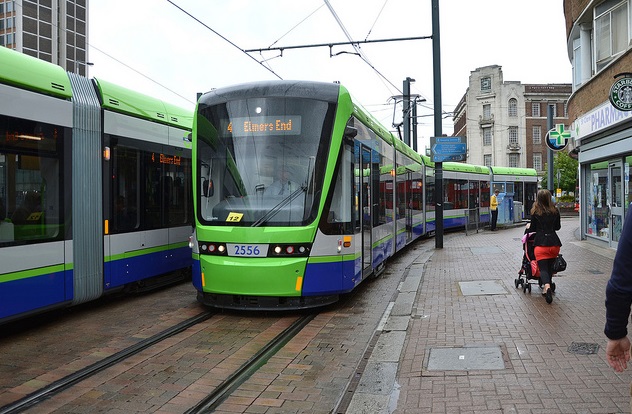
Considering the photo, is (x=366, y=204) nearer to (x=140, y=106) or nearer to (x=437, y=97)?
(x=140, y=106)

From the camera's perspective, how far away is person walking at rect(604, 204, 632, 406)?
8.59ft

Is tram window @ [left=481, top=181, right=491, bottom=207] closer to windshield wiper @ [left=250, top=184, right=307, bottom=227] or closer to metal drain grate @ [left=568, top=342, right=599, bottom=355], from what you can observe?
windshield wiper @ [left=250, top=184, right=307, bottom=227]

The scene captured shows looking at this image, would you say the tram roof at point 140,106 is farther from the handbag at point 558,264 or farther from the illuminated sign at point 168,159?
the handbag at point 558,264

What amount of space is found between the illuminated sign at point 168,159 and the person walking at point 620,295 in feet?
25.8

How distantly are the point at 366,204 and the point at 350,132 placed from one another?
5.54 feet

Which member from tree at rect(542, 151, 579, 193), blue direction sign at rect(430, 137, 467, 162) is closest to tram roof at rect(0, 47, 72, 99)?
blue direction sign at rect(430, 137, 467, 162)

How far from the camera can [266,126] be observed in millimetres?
7836

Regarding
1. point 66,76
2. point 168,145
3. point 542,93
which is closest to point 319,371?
point 66,76

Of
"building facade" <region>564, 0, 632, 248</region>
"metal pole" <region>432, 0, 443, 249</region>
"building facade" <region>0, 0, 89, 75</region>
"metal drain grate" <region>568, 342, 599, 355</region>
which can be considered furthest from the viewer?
"building facade" <region>0, 0, 89, 75</region>

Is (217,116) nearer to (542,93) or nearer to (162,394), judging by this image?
(162,394)

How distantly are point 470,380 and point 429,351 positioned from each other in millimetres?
996

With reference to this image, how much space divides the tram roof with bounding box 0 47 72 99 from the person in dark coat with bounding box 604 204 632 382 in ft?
19.9

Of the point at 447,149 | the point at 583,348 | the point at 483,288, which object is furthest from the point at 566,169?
the point at 583,348

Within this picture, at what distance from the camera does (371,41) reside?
14.4 metres
